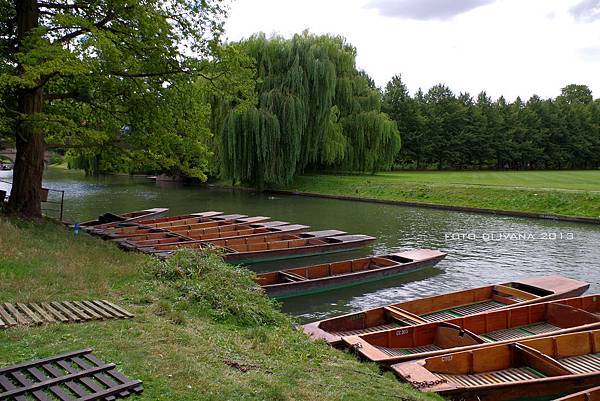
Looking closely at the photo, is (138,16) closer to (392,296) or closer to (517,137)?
(392,296)

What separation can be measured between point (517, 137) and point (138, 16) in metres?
55.7

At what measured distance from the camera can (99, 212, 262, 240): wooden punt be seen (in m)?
15.3

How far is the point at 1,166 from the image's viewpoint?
79.4 m

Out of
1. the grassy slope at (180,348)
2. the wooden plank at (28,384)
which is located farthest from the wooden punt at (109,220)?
the wooden plank at (28,384)

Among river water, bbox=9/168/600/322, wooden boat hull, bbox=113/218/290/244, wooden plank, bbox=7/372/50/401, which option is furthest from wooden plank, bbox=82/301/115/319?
wooden boat hull, bbox=113/218/290/244

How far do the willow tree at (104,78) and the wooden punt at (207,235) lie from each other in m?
2.29

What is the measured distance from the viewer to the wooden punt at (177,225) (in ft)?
50.2

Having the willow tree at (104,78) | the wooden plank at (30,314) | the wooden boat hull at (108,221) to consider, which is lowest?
the wooden boat hull at (108,221)

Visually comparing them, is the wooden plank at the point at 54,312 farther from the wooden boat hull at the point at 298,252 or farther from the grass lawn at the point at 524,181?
the grass lawn at the point at 524,181

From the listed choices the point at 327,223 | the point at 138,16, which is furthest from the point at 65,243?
the point at 327,223

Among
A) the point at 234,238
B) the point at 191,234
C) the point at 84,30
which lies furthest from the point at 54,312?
the point at 191,234

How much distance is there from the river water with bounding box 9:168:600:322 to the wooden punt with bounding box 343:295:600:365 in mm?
2834

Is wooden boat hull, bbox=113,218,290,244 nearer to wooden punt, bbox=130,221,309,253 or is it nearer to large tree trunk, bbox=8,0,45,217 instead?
wooden punt, bbox=130,221,309,253

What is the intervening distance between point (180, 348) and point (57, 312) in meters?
1.89
